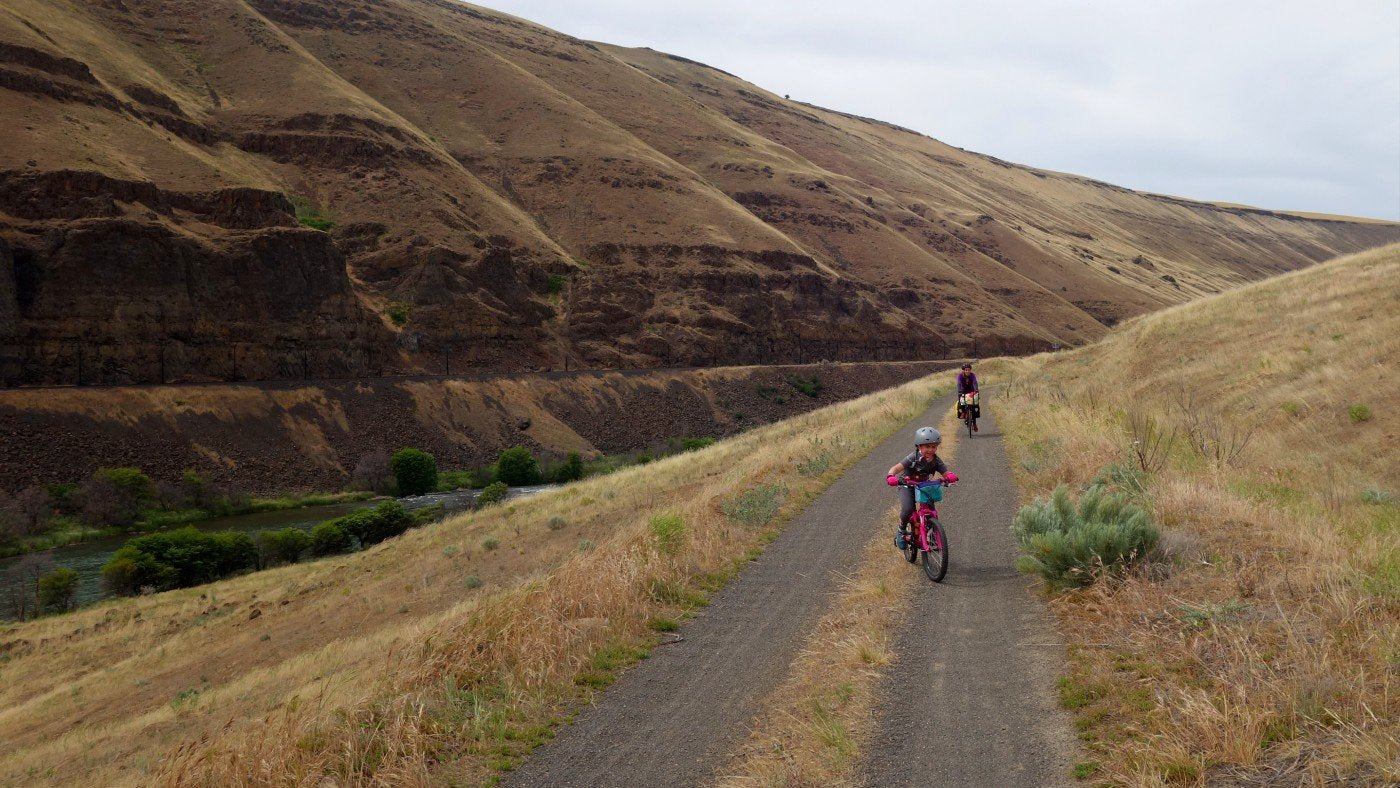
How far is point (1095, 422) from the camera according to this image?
17.8m

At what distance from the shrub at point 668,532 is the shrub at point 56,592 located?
89.6 feet

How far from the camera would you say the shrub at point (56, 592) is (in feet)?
91.6

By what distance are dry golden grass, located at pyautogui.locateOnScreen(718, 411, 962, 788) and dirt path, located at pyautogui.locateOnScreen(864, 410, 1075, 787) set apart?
0.15 m

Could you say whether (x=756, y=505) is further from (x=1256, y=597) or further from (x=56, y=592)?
(x=56, y=592)

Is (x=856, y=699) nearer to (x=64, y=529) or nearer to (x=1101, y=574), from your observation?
(x=1101, y=574)

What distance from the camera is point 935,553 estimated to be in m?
9.26

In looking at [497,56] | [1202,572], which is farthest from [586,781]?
[497,56]

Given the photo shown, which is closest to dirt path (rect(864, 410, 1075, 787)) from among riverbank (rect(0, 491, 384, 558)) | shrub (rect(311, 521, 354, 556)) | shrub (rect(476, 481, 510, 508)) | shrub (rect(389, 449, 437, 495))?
shrub (rect(311, 521, 354, 556))

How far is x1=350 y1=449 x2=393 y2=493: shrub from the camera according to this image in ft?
157

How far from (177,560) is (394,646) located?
2783cm

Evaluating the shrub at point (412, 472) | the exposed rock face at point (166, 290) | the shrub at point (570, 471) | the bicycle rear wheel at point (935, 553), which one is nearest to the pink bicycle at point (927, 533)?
the bicycle rear wheel at point (935, 553)

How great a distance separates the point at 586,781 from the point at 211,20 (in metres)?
112

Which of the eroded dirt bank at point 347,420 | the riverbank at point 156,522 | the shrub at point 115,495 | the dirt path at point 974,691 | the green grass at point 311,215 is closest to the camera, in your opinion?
the dirt path at point 974,691

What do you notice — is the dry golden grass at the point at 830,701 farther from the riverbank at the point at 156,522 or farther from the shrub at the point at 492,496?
the riverbank at the point at 156,522
